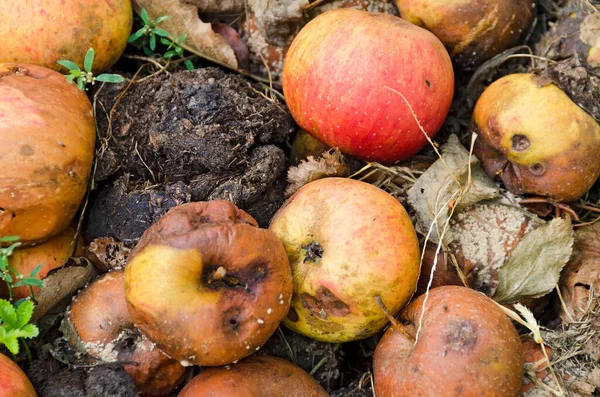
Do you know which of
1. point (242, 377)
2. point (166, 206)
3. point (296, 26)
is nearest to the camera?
point (242, 377)

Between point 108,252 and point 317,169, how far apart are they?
0.87 meters

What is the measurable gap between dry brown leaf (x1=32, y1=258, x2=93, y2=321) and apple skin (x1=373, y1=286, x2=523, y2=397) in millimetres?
1155

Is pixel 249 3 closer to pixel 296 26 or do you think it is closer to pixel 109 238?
pixel 296 26

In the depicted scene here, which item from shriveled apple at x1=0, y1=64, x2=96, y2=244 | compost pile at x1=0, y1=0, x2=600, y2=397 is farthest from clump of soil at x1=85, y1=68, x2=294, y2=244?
shriveled apple at x1=0, y1=64, x2=96, y2=244

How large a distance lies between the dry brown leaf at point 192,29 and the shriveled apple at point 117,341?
43.1 inches

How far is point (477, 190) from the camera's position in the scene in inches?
93.1

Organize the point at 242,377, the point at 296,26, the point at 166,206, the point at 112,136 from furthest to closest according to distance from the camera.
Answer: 1. the point at 296,26
2. the point at 112,136
3. the point at 166,206
4. the point at 242,377

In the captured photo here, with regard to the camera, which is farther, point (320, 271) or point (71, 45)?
point (71, 45)

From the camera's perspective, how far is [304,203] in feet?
7.08

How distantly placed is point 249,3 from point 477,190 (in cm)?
131

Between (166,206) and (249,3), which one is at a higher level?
(249,3)

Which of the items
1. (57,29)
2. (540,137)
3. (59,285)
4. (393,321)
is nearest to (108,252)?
(59,285)

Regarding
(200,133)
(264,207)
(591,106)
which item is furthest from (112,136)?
(591,106)

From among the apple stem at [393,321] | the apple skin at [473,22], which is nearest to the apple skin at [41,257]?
the apple stem at [393,321]
